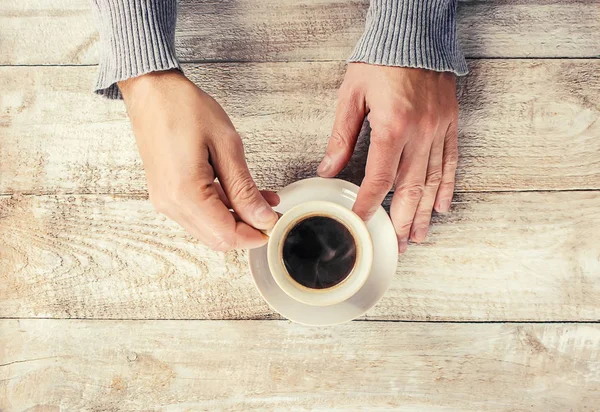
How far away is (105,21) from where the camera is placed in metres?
0.78

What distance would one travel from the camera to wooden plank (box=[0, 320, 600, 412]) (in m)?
0.93

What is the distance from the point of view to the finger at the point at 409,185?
832 millimetres

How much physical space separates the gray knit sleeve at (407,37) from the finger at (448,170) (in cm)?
12

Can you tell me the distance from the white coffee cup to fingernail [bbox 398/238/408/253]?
0.14 meters

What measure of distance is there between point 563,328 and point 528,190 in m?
0.28

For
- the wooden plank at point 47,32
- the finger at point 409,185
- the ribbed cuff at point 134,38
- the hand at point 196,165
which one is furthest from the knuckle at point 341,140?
the wooden plank at point 47,32

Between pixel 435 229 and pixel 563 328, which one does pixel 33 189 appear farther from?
pixel 563 328

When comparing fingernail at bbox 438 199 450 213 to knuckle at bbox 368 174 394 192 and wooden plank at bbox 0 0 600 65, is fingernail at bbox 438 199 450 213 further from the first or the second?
wooden plank at bbox 0 0 600 65

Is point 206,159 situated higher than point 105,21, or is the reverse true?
point 105,21

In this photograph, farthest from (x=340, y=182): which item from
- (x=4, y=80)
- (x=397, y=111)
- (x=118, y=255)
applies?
(x=4, y=80)

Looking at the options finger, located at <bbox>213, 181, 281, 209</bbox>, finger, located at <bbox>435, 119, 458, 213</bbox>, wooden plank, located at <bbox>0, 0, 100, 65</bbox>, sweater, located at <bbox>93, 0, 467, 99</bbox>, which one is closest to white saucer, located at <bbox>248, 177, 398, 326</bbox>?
finger, located at <bbox>213, 181, 281, 209</bbox>

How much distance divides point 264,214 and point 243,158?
0.10 metres

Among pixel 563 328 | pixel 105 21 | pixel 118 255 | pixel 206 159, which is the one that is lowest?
pixel 563 328

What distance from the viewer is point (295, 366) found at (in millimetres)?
934
